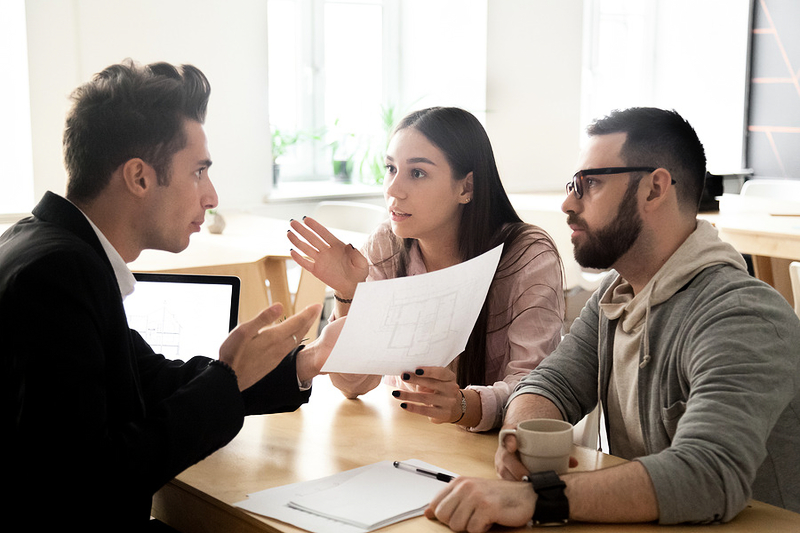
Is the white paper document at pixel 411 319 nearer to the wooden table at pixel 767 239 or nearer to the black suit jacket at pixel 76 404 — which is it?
the black suit jacket at pixel 76 404

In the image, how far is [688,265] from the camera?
1.44m

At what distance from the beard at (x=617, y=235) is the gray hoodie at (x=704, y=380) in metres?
0.09

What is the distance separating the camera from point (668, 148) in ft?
5.14

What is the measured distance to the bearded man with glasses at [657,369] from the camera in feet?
3.79

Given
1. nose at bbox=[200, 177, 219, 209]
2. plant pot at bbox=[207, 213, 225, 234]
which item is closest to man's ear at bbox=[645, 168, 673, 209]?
nose at bbox=[200, 177, 219, 209]

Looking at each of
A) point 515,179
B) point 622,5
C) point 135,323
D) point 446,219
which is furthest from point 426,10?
point 135,323

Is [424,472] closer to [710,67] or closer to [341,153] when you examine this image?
[341,153]

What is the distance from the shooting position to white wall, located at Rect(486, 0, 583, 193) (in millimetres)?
6074

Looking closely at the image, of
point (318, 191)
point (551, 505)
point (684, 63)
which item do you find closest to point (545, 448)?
point (551, 505)

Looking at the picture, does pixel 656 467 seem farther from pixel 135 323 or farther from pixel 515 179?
pixel 515 179

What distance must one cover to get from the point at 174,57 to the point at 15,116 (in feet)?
3.05

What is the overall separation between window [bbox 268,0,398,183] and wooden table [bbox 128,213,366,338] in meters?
2.01

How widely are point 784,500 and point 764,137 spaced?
21.6 ft

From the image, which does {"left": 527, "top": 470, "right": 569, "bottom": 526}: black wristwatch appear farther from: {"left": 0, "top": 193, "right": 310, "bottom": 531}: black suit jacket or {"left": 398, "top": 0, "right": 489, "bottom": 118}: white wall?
{"left": 398, "top": 0, "right": 489, "bottom": 118}: white wall
